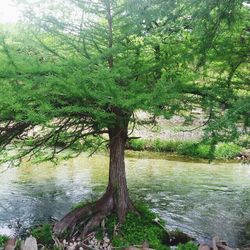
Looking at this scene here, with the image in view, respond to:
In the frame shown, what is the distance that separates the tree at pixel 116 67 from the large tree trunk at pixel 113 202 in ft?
0.07

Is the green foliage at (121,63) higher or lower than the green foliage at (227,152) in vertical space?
higher

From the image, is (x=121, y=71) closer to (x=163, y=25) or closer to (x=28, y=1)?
(x=163, y=25)

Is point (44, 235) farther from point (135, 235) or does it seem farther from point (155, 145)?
point (155, 145)

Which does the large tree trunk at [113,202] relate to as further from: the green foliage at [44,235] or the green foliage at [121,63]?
the green foliage at [121,63]

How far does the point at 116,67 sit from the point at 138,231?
3.38 metres

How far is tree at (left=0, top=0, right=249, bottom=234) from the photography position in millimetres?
6430

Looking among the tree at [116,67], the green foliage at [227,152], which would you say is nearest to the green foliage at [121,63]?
the tree at [116,67]

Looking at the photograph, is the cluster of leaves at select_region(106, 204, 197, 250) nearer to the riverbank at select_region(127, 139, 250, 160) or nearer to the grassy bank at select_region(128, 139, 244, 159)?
the riverbank at select_region(127, 139, 250, 160)

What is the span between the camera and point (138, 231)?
826 cm

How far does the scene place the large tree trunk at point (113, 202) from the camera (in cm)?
826

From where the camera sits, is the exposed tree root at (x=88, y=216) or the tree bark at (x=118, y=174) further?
the tree bark at (x=118, y=174)

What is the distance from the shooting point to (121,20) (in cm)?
773

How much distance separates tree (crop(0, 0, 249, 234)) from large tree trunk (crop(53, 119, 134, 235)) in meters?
0.02

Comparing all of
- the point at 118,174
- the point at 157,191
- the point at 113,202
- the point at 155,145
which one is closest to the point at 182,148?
the point at 155,145
